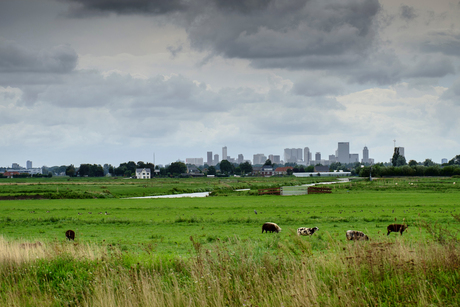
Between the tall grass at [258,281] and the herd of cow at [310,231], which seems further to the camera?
the herd of cow at [310,231]

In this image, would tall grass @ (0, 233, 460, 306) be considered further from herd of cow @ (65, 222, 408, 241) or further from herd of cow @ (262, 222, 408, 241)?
herd of cow @ (65, 222, 408, 241)

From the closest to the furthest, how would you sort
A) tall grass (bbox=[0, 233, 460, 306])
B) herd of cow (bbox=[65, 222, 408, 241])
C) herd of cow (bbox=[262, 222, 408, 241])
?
1. tall grass (bbox=[0, 233, 460, 306])
2. herd of cow (bbox=[262, 222, 408, 241])
3. herd of cow (bbox=[65, 222, 408, 241])

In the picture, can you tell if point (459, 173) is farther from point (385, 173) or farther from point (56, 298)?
point (56, 298)

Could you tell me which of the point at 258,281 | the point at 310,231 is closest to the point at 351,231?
the point at 310,231

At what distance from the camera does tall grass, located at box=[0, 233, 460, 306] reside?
887 cm

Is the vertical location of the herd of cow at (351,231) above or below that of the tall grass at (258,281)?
below

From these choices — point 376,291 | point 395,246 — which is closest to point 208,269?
point 376,291

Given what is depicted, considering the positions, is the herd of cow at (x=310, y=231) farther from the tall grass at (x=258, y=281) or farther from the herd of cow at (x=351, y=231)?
the tall grass at (x=258, y=281)

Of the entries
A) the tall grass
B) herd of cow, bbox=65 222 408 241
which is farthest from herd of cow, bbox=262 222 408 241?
the tall grass

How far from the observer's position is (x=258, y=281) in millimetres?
10047

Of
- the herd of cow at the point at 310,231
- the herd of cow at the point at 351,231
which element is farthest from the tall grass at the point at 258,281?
the herd of cow at the point at 310,231

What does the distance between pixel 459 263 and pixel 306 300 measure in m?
3.96

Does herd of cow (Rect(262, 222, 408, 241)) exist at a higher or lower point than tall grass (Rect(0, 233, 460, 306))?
lower

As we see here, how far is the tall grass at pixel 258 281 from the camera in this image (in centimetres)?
887
